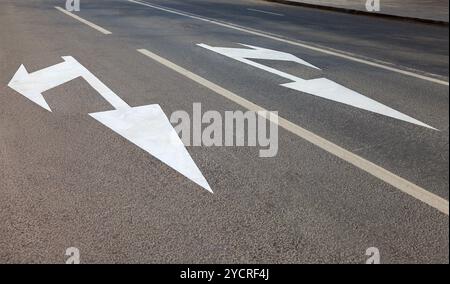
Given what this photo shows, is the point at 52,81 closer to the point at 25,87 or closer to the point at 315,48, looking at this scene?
the point at 25,87

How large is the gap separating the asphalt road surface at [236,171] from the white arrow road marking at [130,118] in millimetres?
64

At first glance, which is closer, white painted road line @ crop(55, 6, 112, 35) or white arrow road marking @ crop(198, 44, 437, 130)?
white arrow road marking @ crop(198, 44, 437, 130)

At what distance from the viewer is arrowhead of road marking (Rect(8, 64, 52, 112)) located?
5902 mm

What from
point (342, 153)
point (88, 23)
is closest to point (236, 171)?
point (342, 153)

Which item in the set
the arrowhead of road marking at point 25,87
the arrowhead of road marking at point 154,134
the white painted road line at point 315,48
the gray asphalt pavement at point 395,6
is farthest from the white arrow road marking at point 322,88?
the gray asphalt pavement at point 395,6

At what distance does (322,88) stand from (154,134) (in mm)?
2799

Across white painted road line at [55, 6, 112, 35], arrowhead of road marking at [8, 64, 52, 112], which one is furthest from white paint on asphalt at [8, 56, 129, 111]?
white painted road line at [55, 6, 112, 35]

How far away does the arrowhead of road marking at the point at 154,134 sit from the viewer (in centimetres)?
404

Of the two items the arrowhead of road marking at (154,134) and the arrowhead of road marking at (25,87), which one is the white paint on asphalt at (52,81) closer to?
the arrowhead of road marking at (25,87)

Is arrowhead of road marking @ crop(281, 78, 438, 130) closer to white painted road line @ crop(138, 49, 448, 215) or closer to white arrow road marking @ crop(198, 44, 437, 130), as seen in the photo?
white arrow road marking @ crop(198, 44, 437, 130)

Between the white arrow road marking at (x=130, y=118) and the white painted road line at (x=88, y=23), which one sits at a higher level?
the white painted road line at (x=88, y=23)

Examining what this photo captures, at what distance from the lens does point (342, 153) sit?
13.5 feet

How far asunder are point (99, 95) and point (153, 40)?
4479mm
